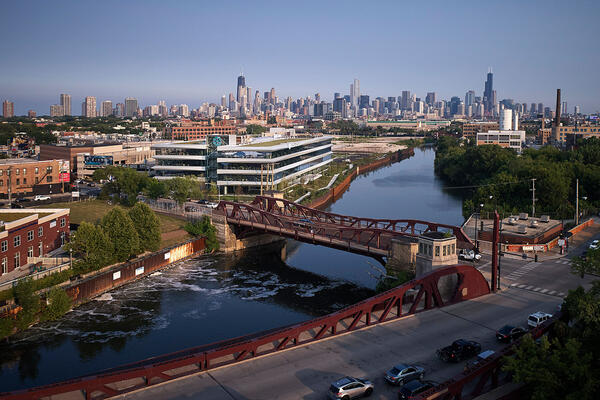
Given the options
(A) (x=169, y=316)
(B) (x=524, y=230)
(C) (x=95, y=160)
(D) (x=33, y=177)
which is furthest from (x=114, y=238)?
(C) (x=95, y=160)

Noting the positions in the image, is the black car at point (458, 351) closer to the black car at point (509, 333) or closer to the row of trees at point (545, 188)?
the black car at point (509, 333)

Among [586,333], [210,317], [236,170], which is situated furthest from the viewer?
[236,170]

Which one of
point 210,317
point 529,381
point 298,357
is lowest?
point 210,317

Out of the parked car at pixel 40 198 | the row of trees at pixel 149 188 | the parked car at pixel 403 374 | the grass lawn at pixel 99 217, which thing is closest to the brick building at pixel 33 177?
the parked car at pixel 40 198

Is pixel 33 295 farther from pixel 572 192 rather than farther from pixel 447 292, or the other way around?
pixel 572 192

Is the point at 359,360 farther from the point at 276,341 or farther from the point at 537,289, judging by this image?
the point at 537,289

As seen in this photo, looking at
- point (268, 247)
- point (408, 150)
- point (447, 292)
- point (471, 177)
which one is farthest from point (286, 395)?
point (408, 150)
